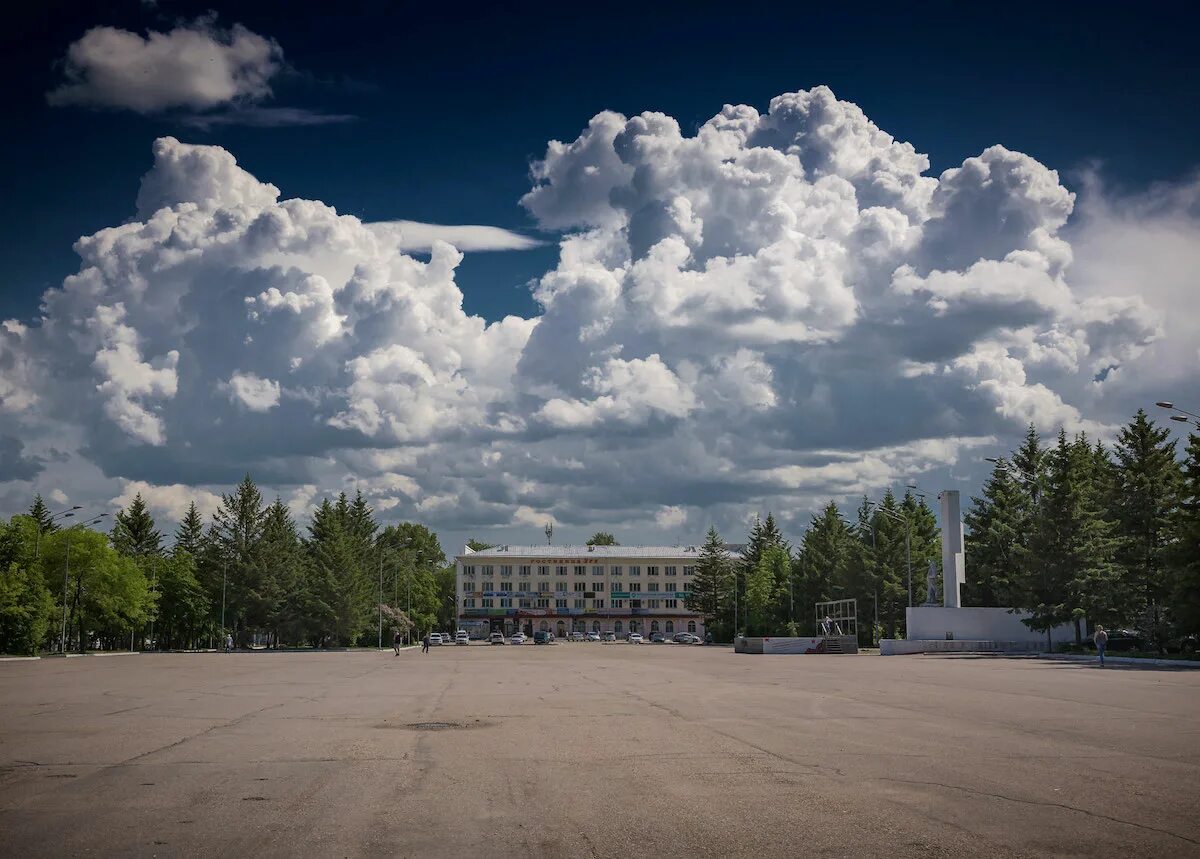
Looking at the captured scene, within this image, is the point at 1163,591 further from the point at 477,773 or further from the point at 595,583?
the point at 595,583

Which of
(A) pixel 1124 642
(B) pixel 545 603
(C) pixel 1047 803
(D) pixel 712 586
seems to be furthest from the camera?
(B) pixel 545 603

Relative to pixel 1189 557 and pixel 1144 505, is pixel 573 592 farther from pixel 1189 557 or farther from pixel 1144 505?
pixel 1189 557

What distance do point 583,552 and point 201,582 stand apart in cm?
8477

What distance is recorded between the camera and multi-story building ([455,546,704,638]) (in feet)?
560

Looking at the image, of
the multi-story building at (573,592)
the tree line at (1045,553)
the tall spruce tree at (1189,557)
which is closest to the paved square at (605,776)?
the tall spruce tree at (1189,557)

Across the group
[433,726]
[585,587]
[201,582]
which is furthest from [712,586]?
[433,726]

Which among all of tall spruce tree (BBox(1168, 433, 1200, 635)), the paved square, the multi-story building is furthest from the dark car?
the multi-story building

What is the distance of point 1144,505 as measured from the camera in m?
61.8

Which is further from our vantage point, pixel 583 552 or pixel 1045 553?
pixel 583 552

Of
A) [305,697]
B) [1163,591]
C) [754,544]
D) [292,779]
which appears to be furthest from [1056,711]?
[754,544]

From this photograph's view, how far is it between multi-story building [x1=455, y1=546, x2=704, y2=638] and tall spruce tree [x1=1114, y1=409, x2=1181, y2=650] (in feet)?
356

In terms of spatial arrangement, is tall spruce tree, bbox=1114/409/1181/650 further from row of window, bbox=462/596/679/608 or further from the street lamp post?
row of window, bbox=462/596/679/608

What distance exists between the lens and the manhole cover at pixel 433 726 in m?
17.9

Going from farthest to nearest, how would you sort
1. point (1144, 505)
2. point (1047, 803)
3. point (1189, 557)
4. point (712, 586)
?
1. point (712, 586)
2. point (1144, 505)
3. point (1189, 557)
4. point (1047, 803)
